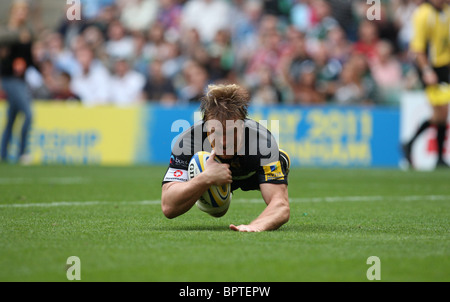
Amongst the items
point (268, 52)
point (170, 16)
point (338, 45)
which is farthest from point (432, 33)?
point (170, 16)

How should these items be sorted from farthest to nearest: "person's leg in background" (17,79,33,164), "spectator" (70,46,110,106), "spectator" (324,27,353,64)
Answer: "spectator" (70,46,110,106) → "spectator" (324,27,353,64) → "person's leg in background" (17,79,33,164)

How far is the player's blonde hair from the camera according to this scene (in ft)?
15.9

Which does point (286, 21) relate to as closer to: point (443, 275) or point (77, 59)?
point (77, 59)

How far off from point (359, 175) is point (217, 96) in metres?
7.23

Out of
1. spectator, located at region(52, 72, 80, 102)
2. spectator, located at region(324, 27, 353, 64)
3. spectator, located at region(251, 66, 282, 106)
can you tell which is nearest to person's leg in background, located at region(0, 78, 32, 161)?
spectator, located at region(52, 72, 80, 102)

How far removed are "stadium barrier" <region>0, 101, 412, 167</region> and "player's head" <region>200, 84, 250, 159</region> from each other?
8.84 m

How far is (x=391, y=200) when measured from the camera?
795 cm

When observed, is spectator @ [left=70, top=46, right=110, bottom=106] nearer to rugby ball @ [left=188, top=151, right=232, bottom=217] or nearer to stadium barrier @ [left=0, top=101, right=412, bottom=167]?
stadium barrier @ [left=0, top=101, right=412, bottom=167]

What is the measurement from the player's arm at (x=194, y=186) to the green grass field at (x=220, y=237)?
22cm

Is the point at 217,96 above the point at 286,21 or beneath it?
beneath

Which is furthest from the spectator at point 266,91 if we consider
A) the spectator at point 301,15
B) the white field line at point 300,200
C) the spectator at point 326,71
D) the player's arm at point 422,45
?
the white field line at point 300,200

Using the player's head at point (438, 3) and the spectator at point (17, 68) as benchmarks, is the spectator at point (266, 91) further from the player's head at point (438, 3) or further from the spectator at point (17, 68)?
the spectator at point (17, 68)

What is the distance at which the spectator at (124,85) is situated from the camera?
1650 cm
